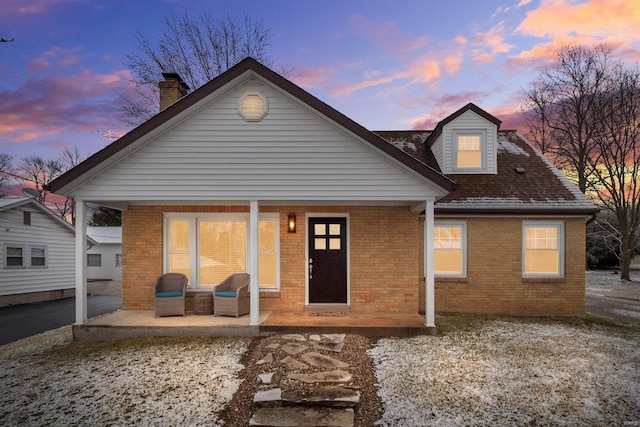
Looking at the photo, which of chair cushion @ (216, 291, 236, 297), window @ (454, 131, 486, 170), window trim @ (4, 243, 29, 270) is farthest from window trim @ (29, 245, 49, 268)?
window @ (454, 131, 486, 170)

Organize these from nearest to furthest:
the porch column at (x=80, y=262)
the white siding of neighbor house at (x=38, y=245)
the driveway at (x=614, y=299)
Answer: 1. the porch column at (x=80, y=262)
2. the driveway at (x=614, y=299)
3. the white siding of neighbor house at (x=38, y=245)

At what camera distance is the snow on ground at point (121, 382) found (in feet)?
14.3

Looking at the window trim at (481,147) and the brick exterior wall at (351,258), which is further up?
the window trim at (481,147)

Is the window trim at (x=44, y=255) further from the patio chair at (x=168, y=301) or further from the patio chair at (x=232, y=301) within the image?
the patio chair at (x=232, y=301)

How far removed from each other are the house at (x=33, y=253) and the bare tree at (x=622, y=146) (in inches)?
1200

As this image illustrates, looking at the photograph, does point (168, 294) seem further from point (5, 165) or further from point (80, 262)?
point (5, 165)

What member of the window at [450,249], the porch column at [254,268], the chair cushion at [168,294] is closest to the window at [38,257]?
the chair cushion at [168,294]

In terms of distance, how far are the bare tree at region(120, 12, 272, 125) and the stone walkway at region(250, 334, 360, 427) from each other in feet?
53.1

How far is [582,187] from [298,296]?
71.3ft

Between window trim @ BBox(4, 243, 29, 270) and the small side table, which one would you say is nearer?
the small side table

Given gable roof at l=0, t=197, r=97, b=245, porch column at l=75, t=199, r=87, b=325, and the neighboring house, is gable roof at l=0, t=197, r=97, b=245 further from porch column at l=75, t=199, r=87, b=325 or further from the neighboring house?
porch column at l=75, t=199, r=87, b=325

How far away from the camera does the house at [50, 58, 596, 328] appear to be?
7.47m

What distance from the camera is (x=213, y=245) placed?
30.4 feet

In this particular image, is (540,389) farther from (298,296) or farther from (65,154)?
(65,154)
